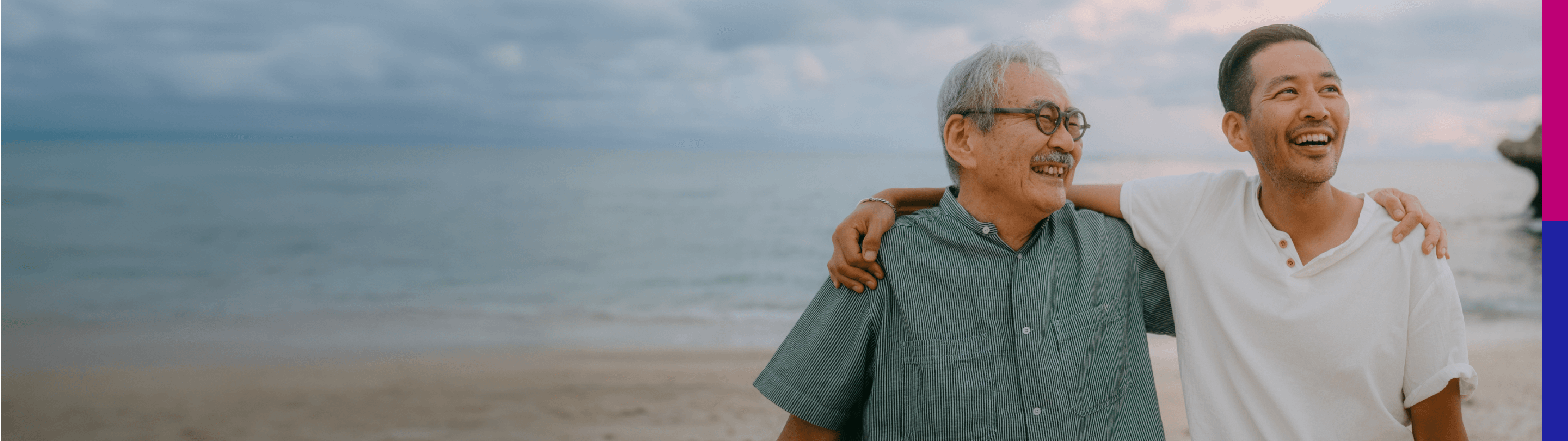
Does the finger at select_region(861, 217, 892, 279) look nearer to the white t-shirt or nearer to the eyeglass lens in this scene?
the eyeglass lens

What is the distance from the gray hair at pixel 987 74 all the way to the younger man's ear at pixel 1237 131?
560mm

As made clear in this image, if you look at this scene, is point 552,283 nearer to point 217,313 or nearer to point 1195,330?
point 217,313

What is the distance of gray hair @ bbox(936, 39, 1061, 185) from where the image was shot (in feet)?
7.70

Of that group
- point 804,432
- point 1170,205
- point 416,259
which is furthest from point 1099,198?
point 416,259

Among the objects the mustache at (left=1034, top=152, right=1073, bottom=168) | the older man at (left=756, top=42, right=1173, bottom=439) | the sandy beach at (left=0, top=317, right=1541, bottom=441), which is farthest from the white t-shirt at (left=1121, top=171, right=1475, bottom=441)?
the sandy beach at (left=0, top=317, right=1541, bottom=441)

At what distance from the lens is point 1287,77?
231cm

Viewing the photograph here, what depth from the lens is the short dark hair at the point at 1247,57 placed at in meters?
2.39

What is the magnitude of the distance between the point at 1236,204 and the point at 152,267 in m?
19.6

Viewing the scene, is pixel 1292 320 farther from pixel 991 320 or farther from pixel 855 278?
pixel 855 278

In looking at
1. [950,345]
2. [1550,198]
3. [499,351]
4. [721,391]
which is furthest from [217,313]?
[1550,198]

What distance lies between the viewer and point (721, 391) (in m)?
7.65

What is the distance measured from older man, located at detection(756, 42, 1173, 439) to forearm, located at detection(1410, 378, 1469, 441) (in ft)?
2.16

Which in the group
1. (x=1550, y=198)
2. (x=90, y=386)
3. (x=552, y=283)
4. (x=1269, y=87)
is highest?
(x=1269, y=87)

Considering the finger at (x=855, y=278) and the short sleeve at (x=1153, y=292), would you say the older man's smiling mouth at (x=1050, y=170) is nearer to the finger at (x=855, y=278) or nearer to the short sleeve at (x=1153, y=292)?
the short sleeve at (x=1153, y=292)
